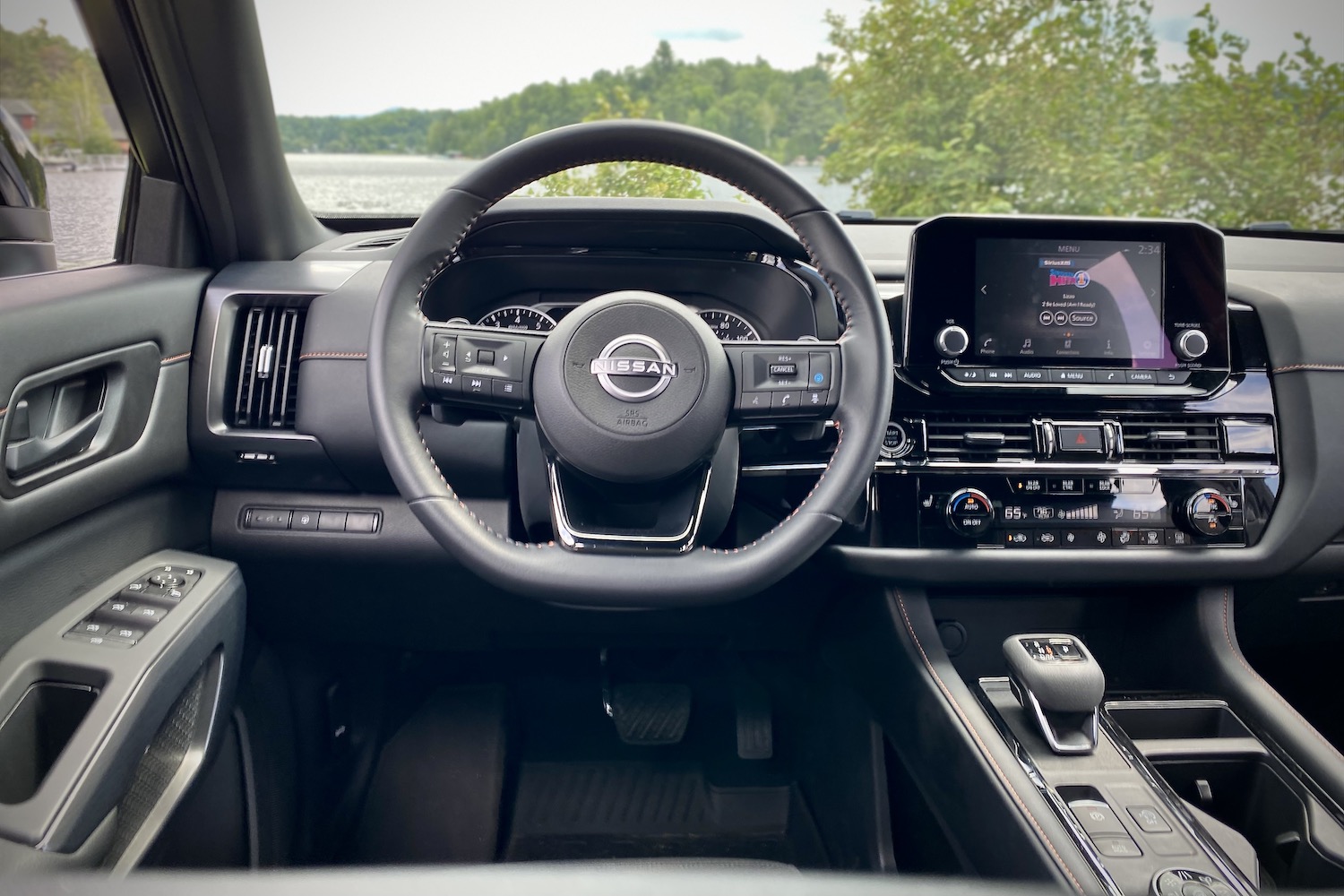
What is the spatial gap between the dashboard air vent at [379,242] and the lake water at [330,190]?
0.19ft

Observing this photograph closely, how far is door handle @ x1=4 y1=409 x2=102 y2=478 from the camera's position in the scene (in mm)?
1430

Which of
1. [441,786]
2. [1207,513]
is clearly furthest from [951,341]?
[441,786]

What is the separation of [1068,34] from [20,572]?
2284mm

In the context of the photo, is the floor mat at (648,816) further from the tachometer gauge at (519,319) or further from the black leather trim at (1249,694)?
the tachometer gauge at (519,319)

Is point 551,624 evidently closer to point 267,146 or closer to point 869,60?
point 267,146

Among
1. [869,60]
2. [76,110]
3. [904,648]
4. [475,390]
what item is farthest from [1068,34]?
[76,110]

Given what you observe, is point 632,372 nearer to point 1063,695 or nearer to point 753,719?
point 1063,695

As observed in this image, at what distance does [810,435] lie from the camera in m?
1.66

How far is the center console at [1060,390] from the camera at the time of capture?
1.84 meters

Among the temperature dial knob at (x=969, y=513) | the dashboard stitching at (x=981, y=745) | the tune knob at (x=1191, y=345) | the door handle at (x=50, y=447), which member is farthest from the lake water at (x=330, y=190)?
the dashboard stitching at (x=981, y=745)

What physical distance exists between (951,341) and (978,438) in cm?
19

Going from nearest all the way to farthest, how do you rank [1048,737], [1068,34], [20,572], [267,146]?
1. [20,572]
2. [1048,737]
3. [267,146]
4. [1068,34]

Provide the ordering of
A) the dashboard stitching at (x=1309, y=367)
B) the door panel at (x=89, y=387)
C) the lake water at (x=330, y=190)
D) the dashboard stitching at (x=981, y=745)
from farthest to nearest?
the dashboard stitching at (x=1309, y=367)
the lake water at (x=330, y=190)
the door panel at (x=89, y=387)
the dashboard stitching at (x=981, y=745)

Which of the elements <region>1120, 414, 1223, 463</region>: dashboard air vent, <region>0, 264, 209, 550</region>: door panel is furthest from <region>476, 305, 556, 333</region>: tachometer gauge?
<region>1120, 414, 1223, 463</region>: dashboard air vent
